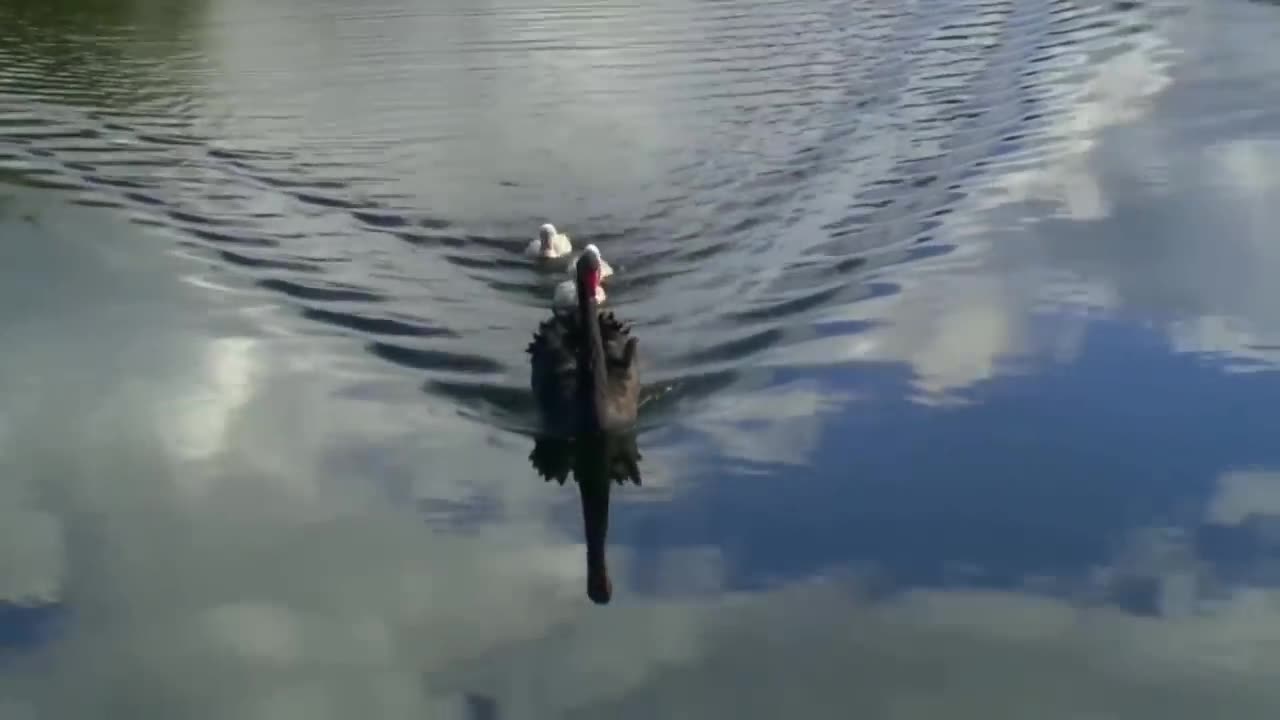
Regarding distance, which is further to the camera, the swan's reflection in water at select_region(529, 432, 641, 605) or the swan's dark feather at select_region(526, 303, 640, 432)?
the swan's dark feather at select_region(526, 303, 640, 432)

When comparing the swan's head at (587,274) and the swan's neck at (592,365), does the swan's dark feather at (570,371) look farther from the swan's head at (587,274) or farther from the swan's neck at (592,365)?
the swan's head at (587,274)

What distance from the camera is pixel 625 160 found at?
60.1 ft

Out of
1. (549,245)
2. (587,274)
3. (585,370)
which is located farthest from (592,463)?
(549,245)

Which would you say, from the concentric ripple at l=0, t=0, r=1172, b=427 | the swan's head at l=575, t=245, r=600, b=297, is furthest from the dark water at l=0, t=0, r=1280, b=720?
the swan's head at l=575, t=245, r=600, b=297

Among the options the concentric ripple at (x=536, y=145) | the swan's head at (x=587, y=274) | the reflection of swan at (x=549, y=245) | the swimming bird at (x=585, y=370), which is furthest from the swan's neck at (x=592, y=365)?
the reflection of swan at (x=549, y=245)

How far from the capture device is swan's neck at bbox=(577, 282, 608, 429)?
11789mm

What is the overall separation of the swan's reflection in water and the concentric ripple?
2.51 ft

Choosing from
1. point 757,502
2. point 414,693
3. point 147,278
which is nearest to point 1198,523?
point 757,502

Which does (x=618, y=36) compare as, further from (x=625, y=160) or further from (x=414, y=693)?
(x=414, y=693)

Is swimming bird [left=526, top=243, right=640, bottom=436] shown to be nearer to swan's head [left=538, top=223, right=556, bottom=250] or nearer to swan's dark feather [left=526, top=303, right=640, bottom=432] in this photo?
swan's dark feather [left=526, top=303, right=640, bottom=432]

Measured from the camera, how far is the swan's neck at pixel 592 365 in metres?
11.8

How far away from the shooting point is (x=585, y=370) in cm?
1185

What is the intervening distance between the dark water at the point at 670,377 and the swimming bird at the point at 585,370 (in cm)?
41

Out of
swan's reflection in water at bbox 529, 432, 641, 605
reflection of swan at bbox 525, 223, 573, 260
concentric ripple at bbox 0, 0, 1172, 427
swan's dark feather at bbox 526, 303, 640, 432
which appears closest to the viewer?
swan's reflection in water at bbox 529, 432, 641, 605
